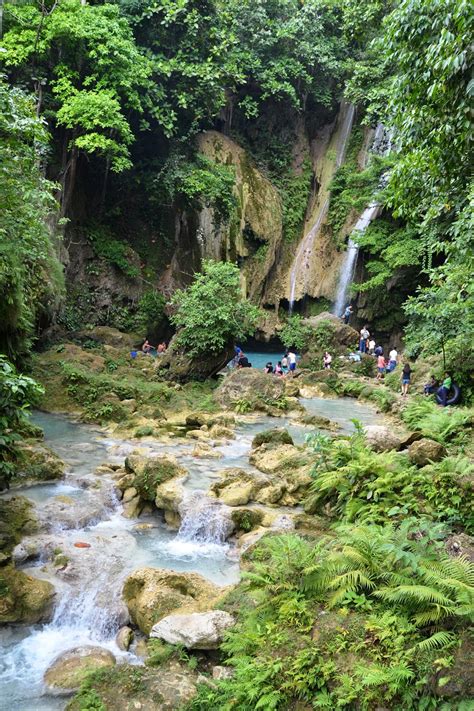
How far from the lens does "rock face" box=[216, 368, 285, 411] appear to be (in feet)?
55.1

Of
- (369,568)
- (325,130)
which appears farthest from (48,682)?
(325,130)

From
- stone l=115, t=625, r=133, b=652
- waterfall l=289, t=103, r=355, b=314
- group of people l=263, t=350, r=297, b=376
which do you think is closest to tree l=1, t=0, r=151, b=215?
group of people l=263, t=350, r=297, b=376

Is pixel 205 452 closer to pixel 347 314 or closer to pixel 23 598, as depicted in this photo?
pixel 23 598

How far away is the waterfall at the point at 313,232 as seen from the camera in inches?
1193

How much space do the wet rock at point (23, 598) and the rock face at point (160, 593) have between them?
37.0 inches

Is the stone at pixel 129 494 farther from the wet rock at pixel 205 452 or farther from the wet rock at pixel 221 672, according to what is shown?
the wet rock at pixel 221 672

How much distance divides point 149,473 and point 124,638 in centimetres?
368

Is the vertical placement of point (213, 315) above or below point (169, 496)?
above

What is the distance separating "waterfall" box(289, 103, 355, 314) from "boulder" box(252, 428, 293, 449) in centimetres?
1906

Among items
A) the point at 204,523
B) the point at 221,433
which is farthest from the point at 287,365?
the point at 204,523

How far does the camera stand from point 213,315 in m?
17.9

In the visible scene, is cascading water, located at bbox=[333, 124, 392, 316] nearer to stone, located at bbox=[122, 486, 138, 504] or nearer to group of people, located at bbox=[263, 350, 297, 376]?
group of people, located at bbox=[263, 350, 297, 376]

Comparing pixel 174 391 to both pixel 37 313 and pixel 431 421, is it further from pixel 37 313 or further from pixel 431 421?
pixel 431 421

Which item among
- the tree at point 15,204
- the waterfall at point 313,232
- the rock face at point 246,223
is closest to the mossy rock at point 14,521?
the tree at point 15,204
